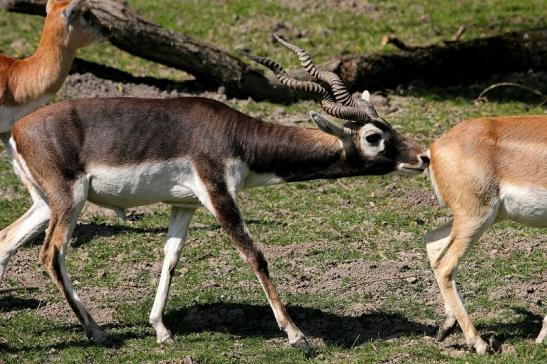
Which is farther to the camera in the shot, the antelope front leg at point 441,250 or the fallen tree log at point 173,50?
the fallen tree log at point 173,50

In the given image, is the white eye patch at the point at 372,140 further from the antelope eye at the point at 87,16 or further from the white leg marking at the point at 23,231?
the antelope eye at the point at 87,16

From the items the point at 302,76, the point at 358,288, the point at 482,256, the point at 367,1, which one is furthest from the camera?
the point at 367,1

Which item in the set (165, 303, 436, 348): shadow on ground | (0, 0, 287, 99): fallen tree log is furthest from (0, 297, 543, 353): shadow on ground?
(0, 0, 287, 99): fallen tree log

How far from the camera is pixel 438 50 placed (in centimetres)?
1476

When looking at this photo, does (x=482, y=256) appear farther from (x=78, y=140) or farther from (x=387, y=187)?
(x=78, y=140)

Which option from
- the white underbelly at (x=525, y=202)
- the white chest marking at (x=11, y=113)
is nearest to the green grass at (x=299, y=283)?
the white underbelly at (x=525, y=202)

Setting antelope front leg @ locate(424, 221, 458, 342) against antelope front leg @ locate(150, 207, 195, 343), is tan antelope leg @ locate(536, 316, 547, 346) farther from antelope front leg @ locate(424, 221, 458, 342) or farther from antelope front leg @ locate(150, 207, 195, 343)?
antelope front leg @ locate(150, 207, 195, 343)

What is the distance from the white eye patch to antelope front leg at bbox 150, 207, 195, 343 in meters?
1.44

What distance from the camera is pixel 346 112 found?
7.85m

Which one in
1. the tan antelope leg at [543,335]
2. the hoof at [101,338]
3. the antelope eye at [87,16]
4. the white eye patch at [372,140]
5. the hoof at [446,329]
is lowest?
the hoof at [101,338]

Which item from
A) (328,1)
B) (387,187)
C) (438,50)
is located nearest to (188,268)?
(387,187)

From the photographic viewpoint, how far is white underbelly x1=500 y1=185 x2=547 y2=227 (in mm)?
7266

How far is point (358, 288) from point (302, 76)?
19.2 ft

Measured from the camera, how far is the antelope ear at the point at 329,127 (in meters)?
7.75
